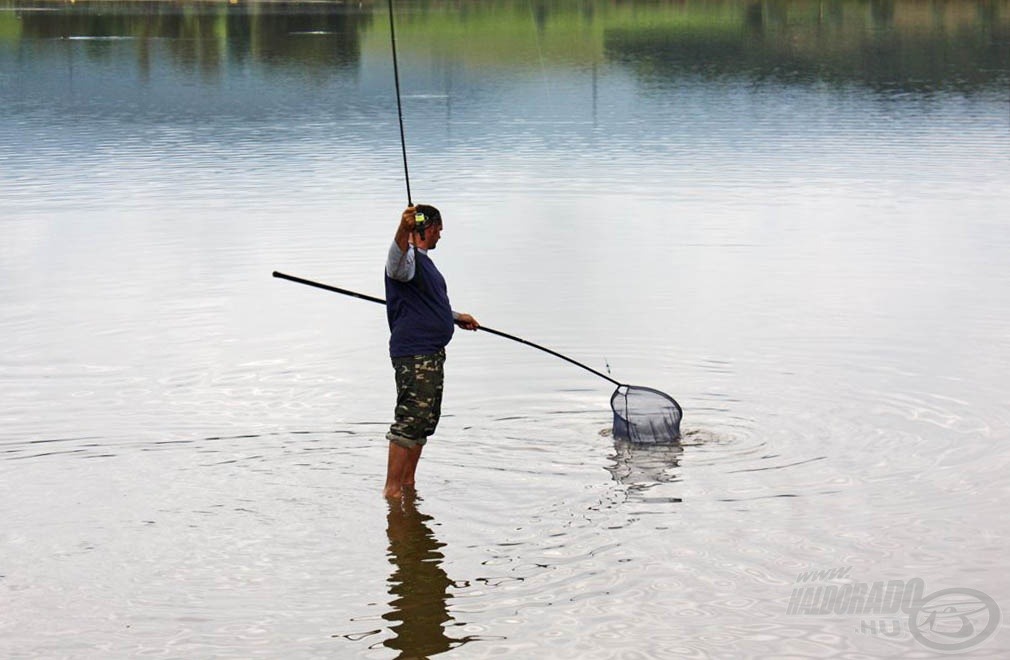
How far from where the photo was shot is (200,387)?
11602mm

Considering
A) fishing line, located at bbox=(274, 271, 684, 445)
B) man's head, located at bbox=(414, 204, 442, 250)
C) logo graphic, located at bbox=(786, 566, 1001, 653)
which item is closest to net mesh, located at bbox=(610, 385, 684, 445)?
fishing line, located at bbox=(274, 271, 684, 445)

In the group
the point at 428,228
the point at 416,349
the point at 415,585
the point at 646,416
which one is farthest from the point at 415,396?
the point at 646,416

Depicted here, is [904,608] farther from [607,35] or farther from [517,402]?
[607,35]

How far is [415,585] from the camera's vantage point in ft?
25.4

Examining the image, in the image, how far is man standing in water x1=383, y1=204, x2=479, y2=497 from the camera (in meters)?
8.85

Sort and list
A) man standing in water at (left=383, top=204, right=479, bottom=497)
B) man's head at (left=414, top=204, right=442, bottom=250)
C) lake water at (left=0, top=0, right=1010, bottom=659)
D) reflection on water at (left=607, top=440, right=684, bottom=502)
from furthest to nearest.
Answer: reflection on water at (left=607, top=440, right=684, bottom=502) < man standing in water at (left=383, top=204, right=479, bottom=497) < man's head at (left=414, top=204, right=442, bottom=250) < lake water at (left=0, top=0, right=1010, bottom=659)

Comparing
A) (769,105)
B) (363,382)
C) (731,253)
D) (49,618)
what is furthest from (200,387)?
(769,105)

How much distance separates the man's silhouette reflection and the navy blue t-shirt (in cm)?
81

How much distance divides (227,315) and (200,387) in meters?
2.81

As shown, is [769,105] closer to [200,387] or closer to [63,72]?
[63,72]

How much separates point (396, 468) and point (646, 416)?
1.82 metres

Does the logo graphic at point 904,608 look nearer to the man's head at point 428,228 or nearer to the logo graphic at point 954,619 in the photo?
the logo graphic at point 954,619

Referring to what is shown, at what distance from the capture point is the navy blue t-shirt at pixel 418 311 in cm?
885

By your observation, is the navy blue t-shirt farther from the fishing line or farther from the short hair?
the fishing line
